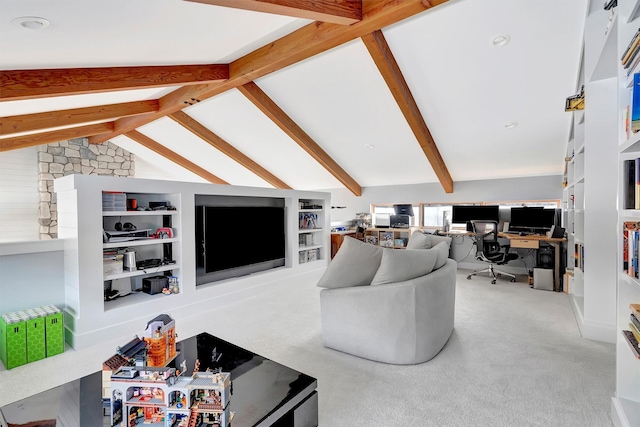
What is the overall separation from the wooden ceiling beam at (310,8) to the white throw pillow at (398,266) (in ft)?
6.40

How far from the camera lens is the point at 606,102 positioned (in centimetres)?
262

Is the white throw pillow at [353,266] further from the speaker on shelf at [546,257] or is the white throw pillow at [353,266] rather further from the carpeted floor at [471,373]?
the speaker on shelf at [546,257]

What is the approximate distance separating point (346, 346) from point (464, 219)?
14.1 ft

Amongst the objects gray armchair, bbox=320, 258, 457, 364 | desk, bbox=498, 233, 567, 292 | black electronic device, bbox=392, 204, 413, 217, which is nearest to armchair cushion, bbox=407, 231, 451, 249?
gray armchair, bbox=320, 258, 457, 364

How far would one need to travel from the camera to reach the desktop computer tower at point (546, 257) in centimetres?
455

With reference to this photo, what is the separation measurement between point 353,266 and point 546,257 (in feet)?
12.1

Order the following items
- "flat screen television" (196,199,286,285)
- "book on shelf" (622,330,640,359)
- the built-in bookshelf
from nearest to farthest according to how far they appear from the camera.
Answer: "book on shelf" (622,330,640,359)
"flat screen television" (196,199,286,285)
the built-in bookshelf

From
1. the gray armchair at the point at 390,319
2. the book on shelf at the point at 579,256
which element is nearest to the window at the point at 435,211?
the book on shelf at the point at 579,256

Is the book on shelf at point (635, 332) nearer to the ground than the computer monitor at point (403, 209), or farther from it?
nearer to the ground

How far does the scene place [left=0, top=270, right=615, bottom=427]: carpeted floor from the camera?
5.75ft

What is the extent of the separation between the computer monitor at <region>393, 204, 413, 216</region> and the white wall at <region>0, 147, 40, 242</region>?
23.2 feet

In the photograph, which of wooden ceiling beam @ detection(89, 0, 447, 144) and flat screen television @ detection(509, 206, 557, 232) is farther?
flat screen television @ detection(509, 206, 557, 232)

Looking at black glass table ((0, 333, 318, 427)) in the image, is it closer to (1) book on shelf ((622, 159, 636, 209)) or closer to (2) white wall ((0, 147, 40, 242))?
(1) book on shelf ((622, 159, 636, 209))

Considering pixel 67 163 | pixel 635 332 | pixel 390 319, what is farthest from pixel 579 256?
pixel 67 163
